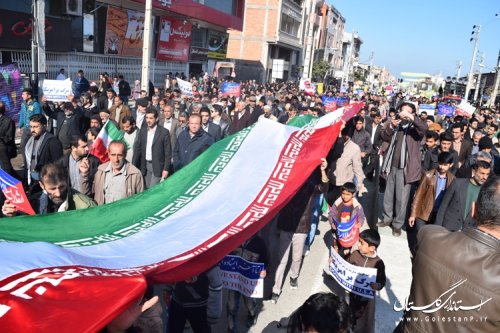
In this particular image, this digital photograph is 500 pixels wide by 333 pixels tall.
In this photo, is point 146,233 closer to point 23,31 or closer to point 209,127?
point 209,127

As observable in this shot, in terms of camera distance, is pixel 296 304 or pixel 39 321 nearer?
pixel 39 321

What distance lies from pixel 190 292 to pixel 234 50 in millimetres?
48156

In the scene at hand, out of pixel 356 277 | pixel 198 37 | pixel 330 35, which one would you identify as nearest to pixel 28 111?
pixel 356 277

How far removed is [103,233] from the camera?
3.13 m

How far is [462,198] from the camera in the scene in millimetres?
4824

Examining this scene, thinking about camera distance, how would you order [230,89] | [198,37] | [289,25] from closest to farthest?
[230,89] → [198,37] → [289,25]

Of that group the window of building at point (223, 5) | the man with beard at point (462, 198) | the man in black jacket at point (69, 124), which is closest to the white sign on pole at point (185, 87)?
the man in black jacket at point (69, 124)

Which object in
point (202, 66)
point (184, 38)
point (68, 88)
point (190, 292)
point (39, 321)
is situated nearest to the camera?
point (39, 321)

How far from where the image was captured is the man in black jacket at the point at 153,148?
679 cm

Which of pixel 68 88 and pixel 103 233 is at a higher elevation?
pixel 68 88

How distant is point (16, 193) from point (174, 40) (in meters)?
25.0

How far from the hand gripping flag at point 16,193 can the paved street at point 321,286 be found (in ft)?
7.40

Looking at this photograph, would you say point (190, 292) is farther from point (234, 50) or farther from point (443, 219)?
point (234, 50)

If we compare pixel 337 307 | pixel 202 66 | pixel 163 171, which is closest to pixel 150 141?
pixel 163 171
